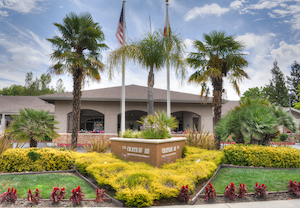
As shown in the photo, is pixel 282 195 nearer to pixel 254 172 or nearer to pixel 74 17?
pixel 254 172

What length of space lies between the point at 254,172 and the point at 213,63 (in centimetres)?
788

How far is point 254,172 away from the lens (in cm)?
760

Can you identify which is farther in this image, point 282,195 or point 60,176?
point 60,176

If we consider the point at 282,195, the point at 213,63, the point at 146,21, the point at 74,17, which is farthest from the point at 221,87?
the point at 74,17

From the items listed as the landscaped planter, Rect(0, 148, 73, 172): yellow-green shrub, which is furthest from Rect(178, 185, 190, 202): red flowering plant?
Rect(0, 148, 73, 172): yellow-green shrub

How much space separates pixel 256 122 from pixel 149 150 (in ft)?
15.9

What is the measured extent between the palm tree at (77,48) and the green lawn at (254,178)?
28.7 feet

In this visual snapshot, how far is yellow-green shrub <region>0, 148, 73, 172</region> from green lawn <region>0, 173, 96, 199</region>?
0.57 meters

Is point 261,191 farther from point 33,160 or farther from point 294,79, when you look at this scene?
point 294,79

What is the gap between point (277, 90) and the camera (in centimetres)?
4912

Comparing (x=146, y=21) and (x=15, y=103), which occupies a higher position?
(x=146, y=21)

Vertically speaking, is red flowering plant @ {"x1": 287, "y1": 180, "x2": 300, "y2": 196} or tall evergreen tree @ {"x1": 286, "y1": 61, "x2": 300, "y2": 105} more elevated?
tall evergreen tree @ {"x1": 286, "y1": 61, "x2": 300, "y2": 105}

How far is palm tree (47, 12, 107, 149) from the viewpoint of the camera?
1258 cm

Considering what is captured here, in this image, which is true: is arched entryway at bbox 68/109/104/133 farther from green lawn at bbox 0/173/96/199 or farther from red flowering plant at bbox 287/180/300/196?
red flowering plant at bbox 287/180/300/196
